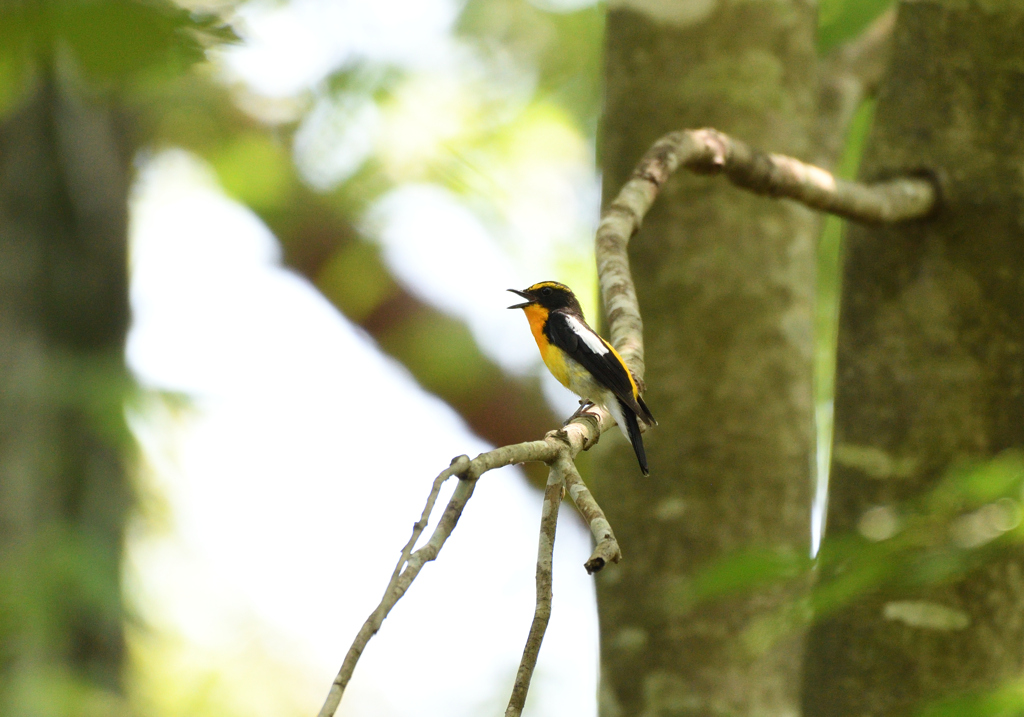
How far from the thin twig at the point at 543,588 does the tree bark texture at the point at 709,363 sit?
192 cm

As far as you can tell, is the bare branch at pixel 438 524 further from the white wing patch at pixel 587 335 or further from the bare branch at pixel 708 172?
the white wing patch at pixel 587 335

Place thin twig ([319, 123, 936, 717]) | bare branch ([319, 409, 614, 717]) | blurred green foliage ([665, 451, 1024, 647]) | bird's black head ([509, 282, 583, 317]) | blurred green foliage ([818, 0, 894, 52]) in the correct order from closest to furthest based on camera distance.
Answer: bare branch ([319, 409, 614, 717]) < thin twig ([319, 123, 936, 717]) < blurred green foliage ([665, 451, 1024, 647]) < bird's black head ([509, 282, 583, 317]) < blurred green foliage ([818, 0, 894, 52])

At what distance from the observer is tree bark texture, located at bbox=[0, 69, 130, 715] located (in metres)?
3.82

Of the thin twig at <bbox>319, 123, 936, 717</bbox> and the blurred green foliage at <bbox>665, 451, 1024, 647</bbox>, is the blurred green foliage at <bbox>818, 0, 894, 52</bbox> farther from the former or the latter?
the blurred green foliage at <bbox>665, 451, 1024, 647</bbox>

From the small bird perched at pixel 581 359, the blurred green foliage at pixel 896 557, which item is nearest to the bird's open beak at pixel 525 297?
the small bird perched at pixel 581 359

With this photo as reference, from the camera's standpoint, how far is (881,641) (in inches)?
120

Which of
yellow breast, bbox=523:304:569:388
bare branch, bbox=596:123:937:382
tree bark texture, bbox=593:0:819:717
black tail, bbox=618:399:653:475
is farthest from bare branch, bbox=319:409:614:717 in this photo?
yellow breast, bbox=523:304:569:388

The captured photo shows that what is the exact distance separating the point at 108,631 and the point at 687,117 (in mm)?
3451

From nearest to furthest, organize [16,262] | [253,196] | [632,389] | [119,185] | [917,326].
Answer: [632,389] → [917,326] → [16,262] → [119,185] → [253,196]

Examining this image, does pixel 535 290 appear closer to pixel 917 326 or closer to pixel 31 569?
pixel 917 326

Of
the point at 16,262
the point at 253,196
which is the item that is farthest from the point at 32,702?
the point at 253,196

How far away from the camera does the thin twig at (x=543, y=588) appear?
146 centimetres

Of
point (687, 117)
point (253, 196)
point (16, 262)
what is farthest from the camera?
point (253, 196)

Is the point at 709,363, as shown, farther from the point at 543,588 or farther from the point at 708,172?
the point at 543,588
